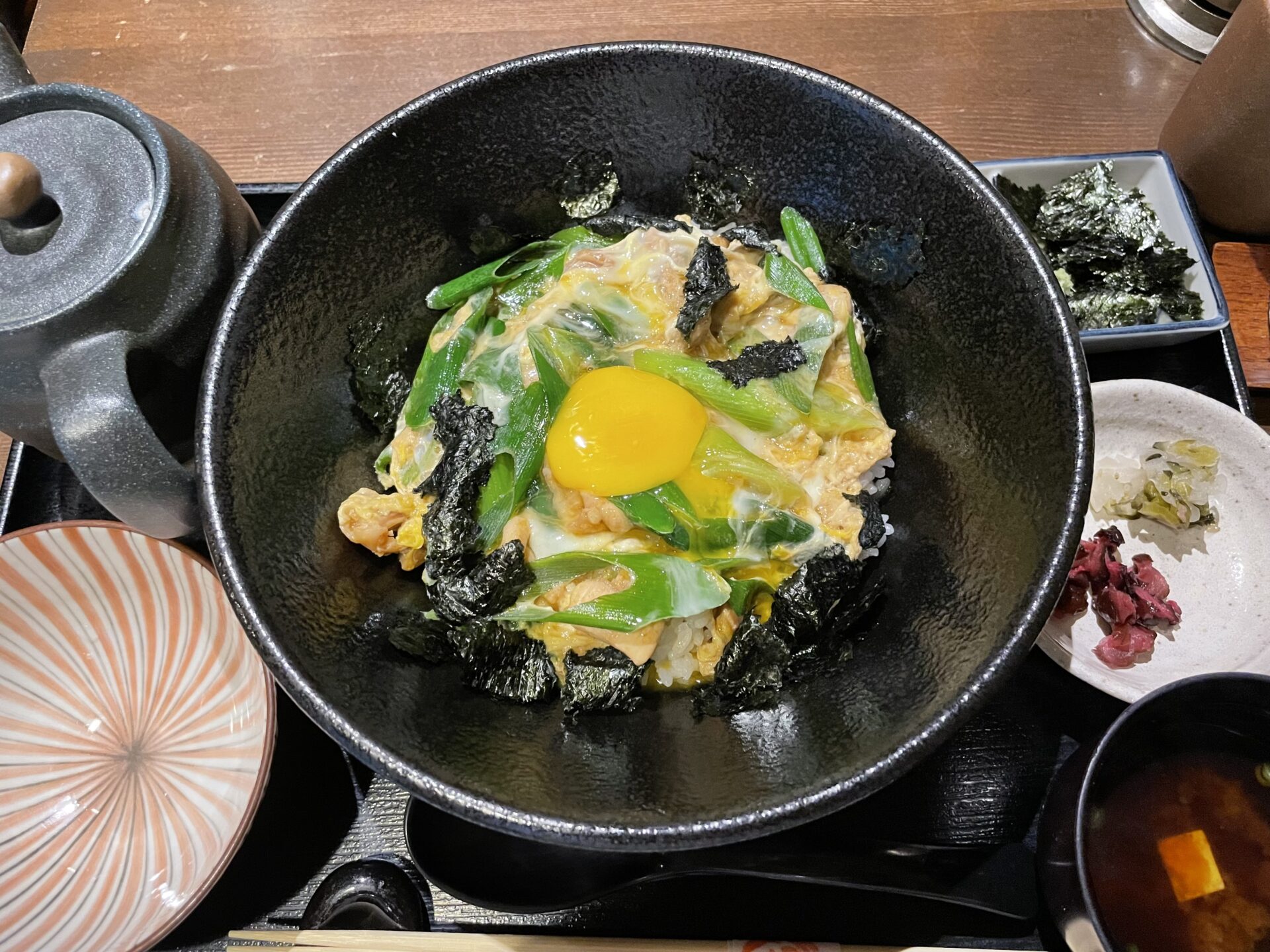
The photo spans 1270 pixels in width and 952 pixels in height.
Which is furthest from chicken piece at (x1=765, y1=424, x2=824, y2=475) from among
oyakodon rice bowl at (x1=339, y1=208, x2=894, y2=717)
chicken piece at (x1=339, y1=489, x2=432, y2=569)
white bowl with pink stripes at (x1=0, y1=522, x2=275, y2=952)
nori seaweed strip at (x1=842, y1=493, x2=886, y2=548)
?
white bowl with pink stripes at (x1=0, y1=522, x2=275, y2=952)

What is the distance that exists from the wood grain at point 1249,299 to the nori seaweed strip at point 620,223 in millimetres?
1643

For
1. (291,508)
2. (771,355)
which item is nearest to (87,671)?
(291,508)

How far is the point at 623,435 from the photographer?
1.63 metres

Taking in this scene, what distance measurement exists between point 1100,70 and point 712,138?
5.64ft

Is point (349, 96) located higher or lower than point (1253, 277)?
lower

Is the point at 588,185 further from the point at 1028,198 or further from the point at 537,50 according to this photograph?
the point at 1028,198

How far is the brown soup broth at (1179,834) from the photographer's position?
154 centimetres

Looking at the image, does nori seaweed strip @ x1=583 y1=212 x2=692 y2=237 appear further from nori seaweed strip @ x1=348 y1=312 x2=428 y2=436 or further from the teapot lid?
the teapot lid

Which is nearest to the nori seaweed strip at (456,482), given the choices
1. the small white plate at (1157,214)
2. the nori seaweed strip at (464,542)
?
the nori seaweed strip at (464,542)

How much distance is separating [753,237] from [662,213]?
242mm

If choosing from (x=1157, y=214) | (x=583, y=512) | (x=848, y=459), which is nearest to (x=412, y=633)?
(x=583, y=512)

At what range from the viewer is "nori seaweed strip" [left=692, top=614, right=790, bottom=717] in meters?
1.60

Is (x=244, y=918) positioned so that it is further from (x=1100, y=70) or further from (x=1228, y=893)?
(x=1100, y=70)

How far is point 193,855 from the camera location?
1676mm
